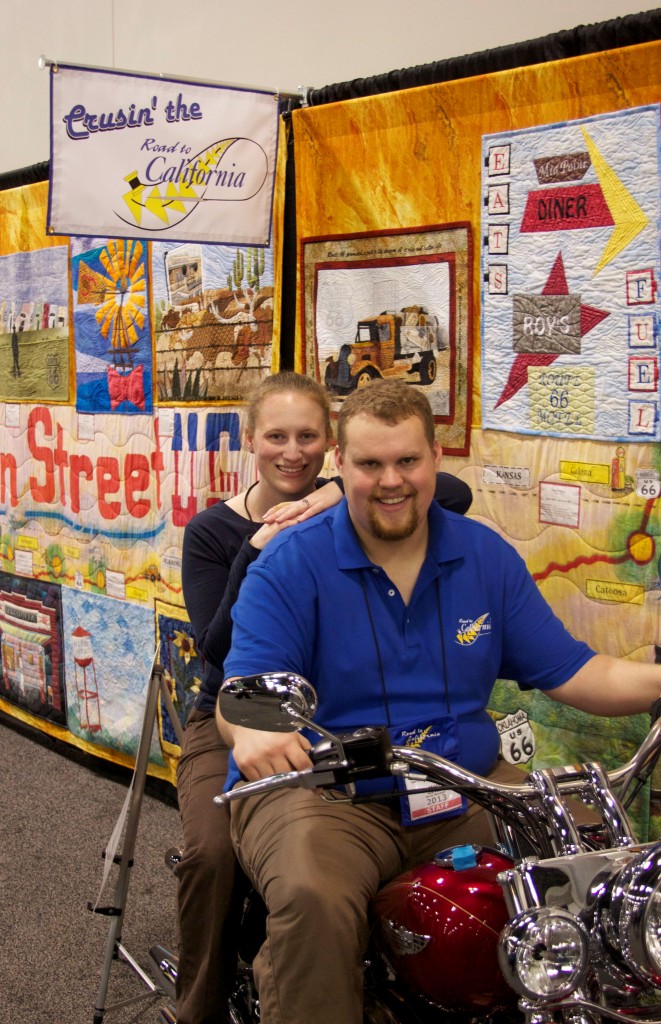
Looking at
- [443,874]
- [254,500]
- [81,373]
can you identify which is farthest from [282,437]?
[81,373]

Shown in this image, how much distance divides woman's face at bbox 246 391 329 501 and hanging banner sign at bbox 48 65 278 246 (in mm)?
677

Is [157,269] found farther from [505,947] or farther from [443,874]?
[505,947]

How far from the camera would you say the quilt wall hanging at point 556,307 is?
7.09ft

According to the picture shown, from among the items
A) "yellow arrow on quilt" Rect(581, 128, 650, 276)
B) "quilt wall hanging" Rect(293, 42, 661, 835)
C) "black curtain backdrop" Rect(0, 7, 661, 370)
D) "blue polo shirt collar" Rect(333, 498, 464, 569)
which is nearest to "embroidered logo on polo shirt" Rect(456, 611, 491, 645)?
"blue polo shirt collar" Rect(333, 498, 464, 569)

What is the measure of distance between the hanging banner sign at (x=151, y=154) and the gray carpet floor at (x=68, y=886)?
193 centimetres

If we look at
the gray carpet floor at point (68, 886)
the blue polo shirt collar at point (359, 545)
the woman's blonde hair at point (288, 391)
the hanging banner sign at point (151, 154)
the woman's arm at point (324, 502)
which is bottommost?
the gray carpet floor at point (68, 886)

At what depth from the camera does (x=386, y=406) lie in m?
1.71

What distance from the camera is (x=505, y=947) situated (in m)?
1.14

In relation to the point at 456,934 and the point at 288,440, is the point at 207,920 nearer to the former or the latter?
the point at 456,934

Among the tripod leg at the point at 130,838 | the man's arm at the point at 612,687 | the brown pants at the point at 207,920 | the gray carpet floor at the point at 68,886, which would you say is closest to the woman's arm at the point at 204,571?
the tripod leg at the point at 130,838

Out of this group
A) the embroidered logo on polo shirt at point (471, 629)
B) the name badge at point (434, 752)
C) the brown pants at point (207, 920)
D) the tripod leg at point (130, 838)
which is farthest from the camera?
the tripod leg at point (130, 838)

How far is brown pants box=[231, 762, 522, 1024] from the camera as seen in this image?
141 centimetres

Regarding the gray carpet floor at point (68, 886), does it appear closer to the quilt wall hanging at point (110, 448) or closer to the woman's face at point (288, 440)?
the quilt wall hanging at point (110, 448)

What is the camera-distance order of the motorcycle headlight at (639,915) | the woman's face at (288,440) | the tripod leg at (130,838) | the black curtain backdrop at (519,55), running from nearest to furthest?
the motorcycle headlight at (639,915)
the black curtain backdrop at (519,55)
the woman's face at (288,440)
the tripod leg at (130,838)
